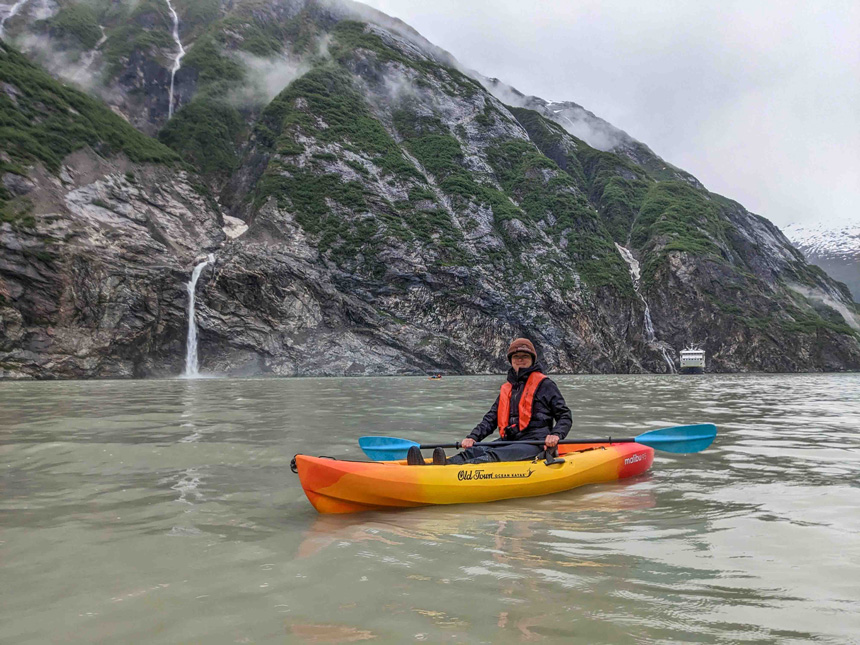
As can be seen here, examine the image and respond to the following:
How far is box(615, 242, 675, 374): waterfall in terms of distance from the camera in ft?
246

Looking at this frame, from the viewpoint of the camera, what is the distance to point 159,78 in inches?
3307

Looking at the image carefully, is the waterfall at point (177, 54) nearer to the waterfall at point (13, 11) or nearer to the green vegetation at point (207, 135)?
the green vegetation at point (207, 135)

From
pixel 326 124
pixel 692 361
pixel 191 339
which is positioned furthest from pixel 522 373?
pixel 326 124

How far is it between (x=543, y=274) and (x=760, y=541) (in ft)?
215

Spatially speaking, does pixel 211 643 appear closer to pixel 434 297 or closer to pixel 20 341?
pixel 20 341

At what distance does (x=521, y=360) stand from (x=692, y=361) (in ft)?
233

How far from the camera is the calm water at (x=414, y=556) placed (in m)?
3.39

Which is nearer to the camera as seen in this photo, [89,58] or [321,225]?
[321,225]

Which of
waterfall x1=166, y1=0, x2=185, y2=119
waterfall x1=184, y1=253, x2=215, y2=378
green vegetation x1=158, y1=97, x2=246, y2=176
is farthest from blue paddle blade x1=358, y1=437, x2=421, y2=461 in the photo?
waterfall x1=166, y1=0, x2=185, y2=119

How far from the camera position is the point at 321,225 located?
204 feet

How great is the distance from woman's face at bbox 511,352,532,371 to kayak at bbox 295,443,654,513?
4.70ft

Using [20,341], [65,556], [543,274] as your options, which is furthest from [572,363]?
[65,556]

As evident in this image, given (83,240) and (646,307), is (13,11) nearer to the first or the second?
(83,240)

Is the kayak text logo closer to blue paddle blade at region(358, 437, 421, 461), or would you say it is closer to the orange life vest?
the orange life vest
